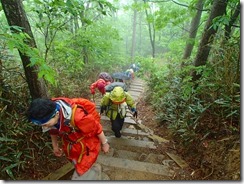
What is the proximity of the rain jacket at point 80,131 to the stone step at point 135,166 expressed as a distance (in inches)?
44.9

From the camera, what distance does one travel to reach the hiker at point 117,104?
4.04 meters

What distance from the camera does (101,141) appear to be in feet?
8.00

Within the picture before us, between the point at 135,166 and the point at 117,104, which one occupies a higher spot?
the point at 117,104

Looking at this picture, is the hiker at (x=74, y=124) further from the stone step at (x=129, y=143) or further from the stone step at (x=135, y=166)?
the stone step at (x=129, y=143)

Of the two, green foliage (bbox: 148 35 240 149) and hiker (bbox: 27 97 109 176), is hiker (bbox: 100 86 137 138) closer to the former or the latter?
green foliage (bbox: 148 35 240 149)

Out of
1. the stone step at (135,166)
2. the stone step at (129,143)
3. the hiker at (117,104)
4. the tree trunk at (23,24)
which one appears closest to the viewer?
the tree trunk at (23,24)

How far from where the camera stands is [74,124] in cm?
217

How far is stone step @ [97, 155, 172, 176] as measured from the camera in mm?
3238

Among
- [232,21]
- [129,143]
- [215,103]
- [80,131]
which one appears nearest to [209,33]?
[232,21]

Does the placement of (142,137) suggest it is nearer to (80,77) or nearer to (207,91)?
(207,91)

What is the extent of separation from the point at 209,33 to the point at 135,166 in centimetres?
334

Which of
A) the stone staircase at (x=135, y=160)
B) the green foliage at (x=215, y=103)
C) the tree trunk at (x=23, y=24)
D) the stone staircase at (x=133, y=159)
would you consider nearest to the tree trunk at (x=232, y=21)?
the green foliage at (x=215, y=103)

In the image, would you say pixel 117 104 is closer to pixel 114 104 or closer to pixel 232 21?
pixel 114 104

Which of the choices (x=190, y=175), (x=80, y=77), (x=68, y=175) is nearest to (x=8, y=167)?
(x=68, y=175)
